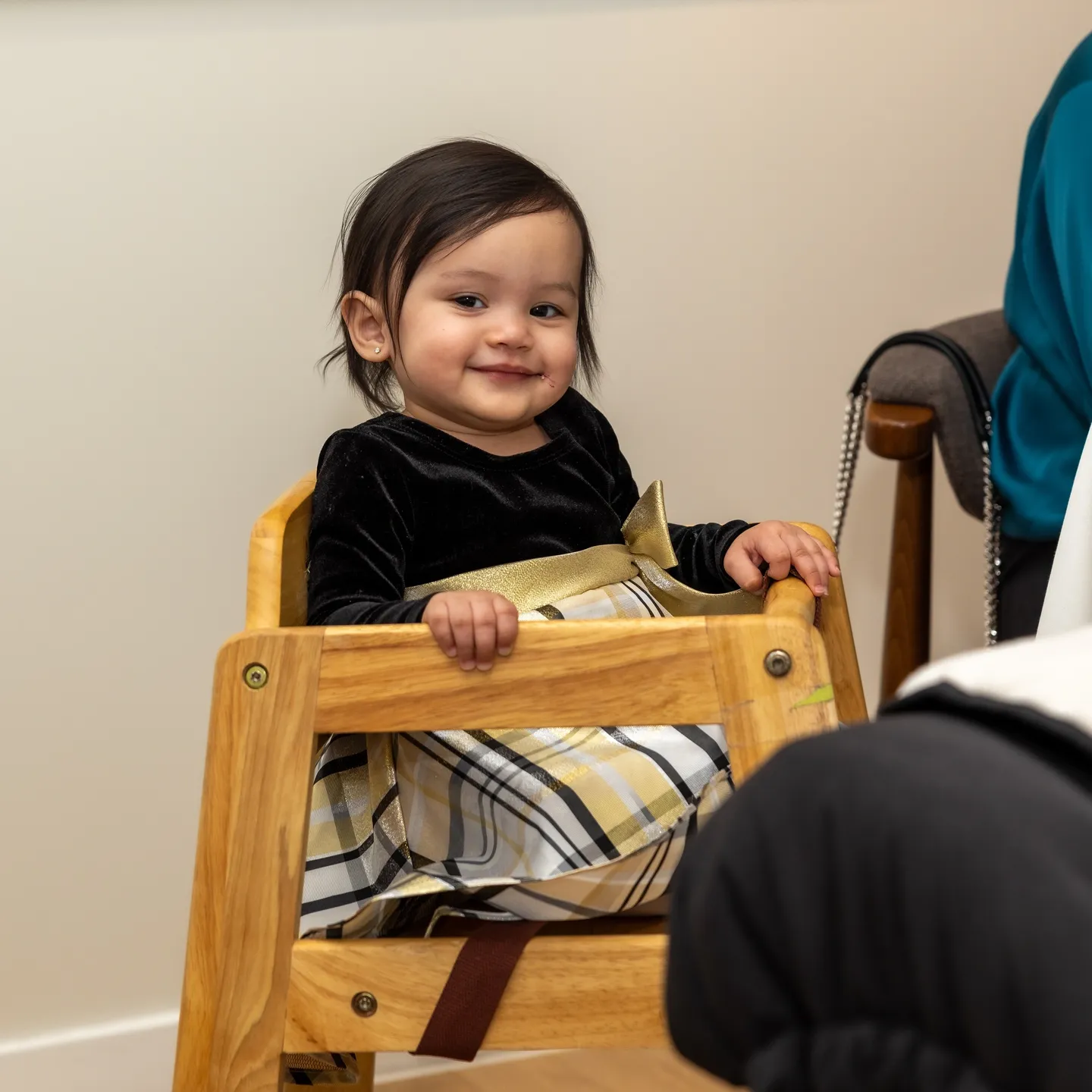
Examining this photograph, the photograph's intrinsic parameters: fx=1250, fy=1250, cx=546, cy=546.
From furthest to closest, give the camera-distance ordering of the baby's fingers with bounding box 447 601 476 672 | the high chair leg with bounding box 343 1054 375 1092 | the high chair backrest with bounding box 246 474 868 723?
the high chair leg with bounding box 343 1054 375 1092, the high chair backrest with bounding box 246 474 868 723, the baby's fingers with bounding box 447 601 476 672

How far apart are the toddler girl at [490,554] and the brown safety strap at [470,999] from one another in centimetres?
4

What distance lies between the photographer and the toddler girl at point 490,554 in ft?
2.44

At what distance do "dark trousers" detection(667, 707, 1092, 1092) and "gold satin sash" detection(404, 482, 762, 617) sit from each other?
54cm

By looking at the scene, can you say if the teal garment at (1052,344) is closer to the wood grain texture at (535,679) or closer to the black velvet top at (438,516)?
the black velvet top at (438,516)

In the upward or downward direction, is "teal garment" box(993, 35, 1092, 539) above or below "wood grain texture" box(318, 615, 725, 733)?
above

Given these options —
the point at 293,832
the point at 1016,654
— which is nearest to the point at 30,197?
the point at 293,832

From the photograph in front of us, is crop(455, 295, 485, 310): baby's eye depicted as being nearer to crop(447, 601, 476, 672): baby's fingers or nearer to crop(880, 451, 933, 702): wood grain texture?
crop(447, 601, 476, 672): baby's fingers

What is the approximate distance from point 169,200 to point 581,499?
0.47m

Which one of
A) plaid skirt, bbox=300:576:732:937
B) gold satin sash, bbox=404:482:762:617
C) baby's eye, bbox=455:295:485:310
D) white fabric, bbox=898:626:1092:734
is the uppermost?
baby's eye, bbox=455:295:485:310

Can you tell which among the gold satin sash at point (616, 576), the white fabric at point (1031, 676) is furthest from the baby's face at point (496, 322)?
the white fabric at point (1031, 676)

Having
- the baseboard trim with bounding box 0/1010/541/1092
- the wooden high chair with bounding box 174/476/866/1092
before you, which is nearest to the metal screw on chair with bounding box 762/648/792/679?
the wooden high chair with bounding box 174/476/866/1092

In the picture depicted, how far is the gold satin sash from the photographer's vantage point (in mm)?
890

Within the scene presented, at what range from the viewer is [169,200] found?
111cm

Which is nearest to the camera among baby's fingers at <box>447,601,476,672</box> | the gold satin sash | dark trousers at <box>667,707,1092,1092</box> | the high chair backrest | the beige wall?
dark trousers at <box>667,707,1092,1092</box>
